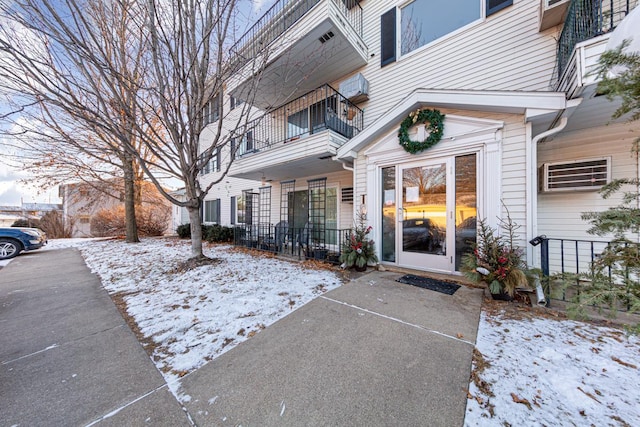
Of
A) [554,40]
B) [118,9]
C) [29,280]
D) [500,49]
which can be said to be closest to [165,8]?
[118,9]

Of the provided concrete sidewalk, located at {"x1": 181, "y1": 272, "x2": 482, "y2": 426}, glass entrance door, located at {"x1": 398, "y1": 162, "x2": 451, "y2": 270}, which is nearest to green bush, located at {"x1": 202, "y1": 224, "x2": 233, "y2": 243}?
glass entrance door, located at {"x1": 398, "y1": 162, "x2": 451, "y2": 270}

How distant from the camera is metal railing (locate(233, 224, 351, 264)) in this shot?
18.4ft

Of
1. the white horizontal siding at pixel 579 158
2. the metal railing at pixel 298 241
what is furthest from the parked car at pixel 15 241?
the white horizontal siding at pixel 579 158

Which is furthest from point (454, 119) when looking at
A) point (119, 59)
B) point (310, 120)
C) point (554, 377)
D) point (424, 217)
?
point (119, 59)

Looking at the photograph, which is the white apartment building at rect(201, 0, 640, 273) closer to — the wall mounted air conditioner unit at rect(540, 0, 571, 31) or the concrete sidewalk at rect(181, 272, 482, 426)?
the wall mounted air conditioner unit at rect(540, 0, 571, 31)

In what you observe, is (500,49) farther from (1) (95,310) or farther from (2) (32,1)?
(1) (95,310)

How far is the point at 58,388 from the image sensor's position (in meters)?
1.70

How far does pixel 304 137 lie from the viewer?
5703 mm

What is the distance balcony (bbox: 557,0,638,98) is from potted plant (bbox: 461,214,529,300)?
75.4 inches

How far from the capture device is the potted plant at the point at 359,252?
453 centimetres

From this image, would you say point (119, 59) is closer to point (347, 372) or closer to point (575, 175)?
point (347, 372)

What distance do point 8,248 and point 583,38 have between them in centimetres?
1458

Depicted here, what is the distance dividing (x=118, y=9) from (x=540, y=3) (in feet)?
27.1

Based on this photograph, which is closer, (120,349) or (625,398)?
(625,398)
